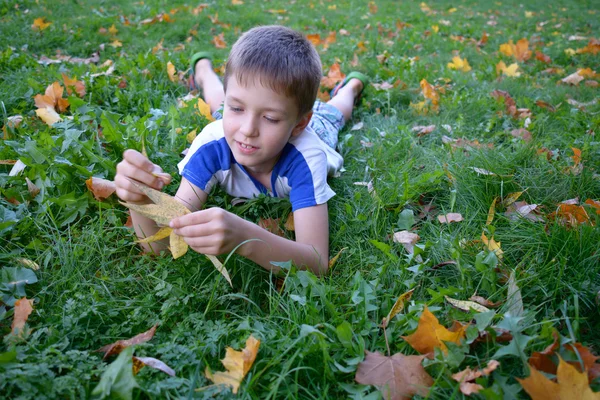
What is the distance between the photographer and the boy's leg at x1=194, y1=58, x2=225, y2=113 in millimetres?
3100

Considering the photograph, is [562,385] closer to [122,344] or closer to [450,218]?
[450,218]

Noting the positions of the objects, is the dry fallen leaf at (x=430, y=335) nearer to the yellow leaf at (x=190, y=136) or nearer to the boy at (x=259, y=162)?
the boy at (x=259, y=162)

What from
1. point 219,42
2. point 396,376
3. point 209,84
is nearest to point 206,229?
point 396,376

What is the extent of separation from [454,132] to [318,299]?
71.3 inches

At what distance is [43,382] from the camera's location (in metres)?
1.15

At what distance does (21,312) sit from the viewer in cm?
142

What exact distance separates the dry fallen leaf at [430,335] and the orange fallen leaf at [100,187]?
1.43m

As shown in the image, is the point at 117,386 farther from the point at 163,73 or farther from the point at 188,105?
the point at 163,73

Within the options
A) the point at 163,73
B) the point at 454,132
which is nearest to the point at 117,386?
the point at 454,132

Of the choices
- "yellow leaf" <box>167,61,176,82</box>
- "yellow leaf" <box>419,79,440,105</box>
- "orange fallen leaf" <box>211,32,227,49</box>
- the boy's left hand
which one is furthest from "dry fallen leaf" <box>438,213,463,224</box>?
A: "orange fallen leaf" <box>211,32,227,49</box>

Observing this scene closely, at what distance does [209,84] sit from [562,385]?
2.91 metres

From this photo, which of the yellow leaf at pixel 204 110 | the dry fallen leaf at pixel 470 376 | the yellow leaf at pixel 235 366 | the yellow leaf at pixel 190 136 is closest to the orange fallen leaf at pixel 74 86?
the yellow leaf at pixel 204 110

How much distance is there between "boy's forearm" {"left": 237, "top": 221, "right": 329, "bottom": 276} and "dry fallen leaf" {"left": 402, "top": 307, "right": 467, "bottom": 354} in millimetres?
529

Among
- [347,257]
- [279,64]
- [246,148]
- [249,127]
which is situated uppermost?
[279,64]
